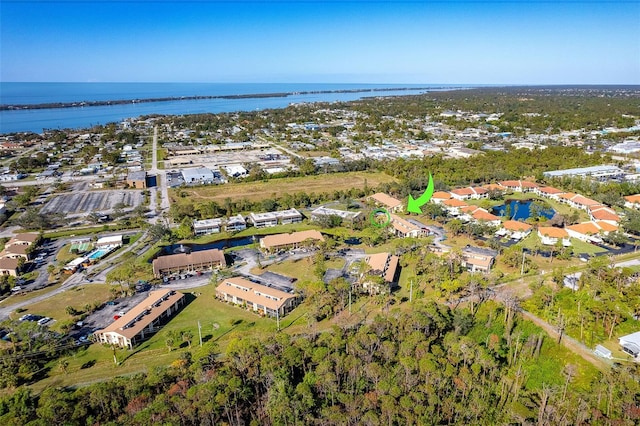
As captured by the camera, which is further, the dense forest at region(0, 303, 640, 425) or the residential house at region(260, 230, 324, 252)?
the residential house at region(260, 230, 324, 252)

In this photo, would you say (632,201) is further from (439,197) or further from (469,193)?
(439,197)

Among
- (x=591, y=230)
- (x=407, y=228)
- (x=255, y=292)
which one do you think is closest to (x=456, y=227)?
(x=407, y=228)

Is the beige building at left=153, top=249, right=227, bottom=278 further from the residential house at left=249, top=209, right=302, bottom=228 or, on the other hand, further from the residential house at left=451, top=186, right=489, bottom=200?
the residential house at left=451, top=186, right=489, bottom=200

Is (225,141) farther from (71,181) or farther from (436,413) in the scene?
(436,413)

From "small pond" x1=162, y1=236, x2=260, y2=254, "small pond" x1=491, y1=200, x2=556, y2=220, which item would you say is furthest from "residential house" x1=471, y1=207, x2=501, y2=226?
"small pond" x1=162, y1=236, x2=260, y2=254

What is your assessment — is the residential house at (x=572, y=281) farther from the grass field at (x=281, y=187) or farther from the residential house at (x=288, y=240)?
the grass field at (x=281, y=187)
